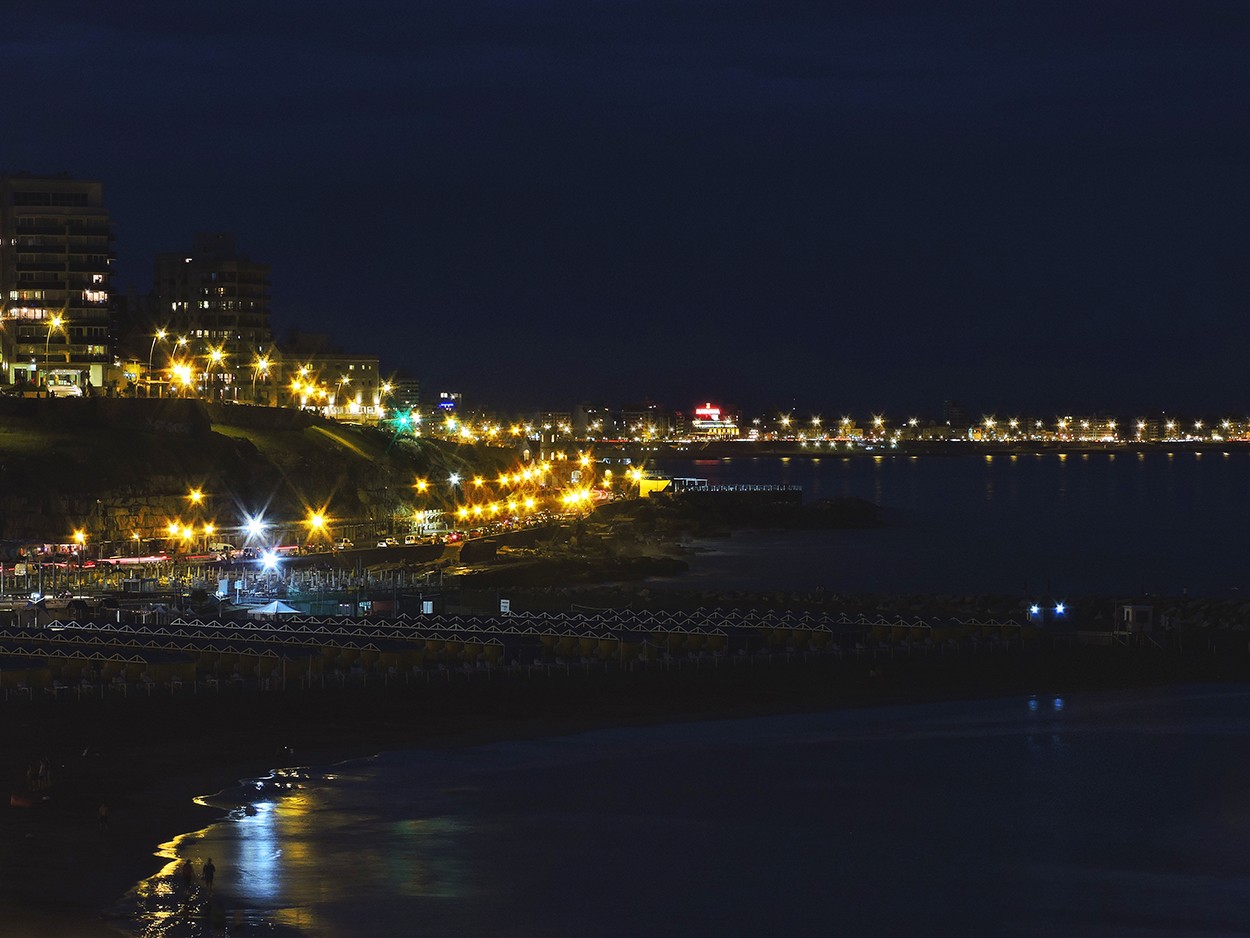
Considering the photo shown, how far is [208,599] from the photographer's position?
46.1m

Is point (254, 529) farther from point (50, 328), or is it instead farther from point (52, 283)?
point (52, 283)

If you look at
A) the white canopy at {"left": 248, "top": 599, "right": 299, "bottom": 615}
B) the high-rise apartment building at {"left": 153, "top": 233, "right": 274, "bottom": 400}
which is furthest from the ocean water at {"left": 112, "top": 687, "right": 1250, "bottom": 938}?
the high-rise apartment building at {"left": 153, "top": 233, "right": 274, "bottom": 400}

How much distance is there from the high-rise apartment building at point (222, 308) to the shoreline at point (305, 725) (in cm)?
8731

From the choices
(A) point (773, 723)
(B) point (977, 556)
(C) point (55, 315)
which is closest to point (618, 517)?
(B) point (977, 556)

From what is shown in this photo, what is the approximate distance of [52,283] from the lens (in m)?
89.6

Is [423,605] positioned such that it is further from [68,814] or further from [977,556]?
[977,556]

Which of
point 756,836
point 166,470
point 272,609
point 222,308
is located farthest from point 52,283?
point 756,836

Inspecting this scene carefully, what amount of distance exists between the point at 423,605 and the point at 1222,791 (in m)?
25.7

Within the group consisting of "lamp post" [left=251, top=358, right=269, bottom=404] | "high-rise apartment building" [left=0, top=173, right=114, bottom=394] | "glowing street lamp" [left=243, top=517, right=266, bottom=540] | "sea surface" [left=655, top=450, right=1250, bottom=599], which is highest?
"high-rise apartment building" [left=0, top=173, right=114, bottom=394]

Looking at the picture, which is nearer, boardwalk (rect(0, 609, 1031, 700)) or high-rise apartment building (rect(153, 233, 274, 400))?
boardwalk (rect(0, 609, 1031, 700))

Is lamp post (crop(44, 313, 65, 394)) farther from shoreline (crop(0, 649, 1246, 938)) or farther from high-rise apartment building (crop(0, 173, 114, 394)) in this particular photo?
shoreline (crop(0, 649, 1246, 938))

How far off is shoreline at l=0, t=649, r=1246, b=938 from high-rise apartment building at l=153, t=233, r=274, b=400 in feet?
286

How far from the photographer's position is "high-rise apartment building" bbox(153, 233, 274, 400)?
390 ft

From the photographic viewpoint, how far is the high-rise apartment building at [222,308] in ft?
390
